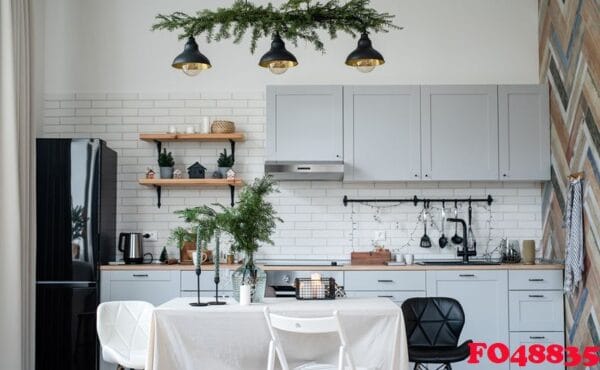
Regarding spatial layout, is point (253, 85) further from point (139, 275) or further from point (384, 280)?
point (384, 280)

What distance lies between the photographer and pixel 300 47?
6.48m

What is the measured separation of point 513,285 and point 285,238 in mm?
2073

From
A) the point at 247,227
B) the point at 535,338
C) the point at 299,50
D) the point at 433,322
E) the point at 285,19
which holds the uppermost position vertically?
the point at 299,50

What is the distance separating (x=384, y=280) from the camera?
5.72 metres

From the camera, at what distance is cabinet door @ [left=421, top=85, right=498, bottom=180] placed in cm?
603

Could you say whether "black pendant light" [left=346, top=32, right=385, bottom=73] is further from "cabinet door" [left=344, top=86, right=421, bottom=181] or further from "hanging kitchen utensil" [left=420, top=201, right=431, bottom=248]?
"hanging kitchen utensil" [left=420, top=201, right=431, bottom=248]


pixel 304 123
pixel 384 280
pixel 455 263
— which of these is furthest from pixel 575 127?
pixel 304 123

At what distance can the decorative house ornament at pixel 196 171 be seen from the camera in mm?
6203

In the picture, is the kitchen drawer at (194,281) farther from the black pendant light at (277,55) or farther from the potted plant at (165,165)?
the black pendant light at (277,55)

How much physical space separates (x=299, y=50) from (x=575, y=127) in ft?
8.44

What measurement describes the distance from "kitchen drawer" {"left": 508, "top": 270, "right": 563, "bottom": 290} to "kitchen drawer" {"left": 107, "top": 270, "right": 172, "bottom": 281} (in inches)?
114

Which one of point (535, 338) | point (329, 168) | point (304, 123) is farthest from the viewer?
point (304, 123)

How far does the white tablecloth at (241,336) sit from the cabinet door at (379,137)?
8.24 feet

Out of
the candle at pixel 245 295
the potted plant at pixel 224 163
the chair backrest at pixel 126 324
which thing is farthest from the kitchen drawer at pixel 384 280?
the candle at pixel 245 295
